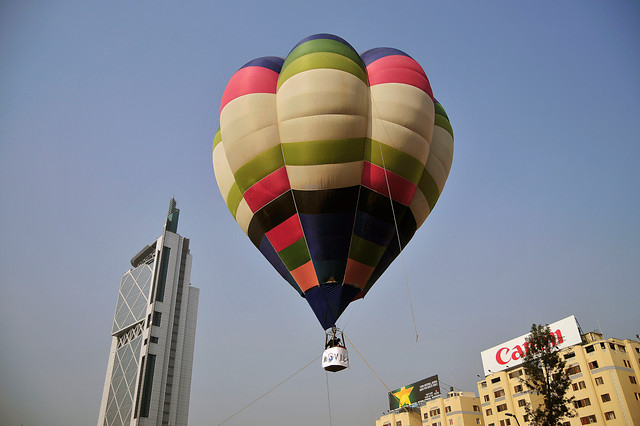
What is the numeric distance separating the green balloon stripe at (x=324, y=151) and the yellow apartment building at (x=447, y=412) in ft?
175

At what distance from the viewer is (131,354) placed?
112438mm

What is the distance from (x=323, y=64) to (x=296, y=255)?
6.22 meters

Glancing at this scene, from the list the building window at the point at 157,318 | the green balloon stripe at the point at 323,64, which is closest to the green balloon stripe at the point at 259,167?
the green balloon stripe at the point at 323,64

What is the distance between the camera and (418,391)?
2598 inches

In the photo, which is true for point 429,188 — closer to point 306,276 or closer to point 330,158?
point 330,158

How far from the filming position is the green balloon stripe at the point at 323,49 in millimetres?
16109

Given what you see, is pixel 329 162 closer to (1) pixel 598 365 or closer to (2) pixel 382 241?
(2) pixel 382 241

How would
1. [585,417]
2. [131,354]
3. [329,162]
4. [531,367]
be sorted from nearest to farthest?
1. [329,162]
2. [531,367]
3. [585,417]
4. [131,354]

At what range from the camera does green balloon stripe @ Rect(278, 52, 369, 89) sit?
15.7 meters

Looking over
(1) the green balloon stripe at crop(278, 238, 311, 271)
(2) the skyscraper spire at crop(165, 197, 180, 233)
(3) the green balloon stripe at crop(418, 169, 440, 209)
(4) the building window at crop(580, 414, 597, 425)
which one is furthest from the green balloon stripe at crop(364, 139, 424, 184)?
(2) the skyscraper spire at crop(165, 197, 180, 233)

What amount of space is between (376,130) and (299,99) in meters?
2.63

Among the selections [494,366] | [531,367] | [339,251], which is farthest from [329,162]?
[494,366]

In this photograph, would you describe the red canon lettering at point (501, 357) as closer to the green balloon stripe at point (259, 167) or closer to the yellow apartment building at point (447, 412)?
the yellow apartment building at point (447, 412)

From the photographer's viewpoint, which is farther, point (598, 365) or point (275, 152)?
point (598, 365)
